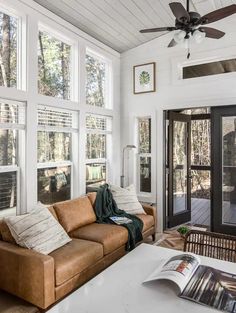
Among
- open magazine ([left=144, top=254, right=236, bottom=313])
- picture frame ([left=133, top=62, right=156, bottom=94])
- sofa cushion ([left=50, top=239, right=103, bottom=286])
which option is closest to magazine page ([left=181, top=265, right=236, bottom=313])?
open magazine ([left=144, top=254, right=236, bottom=313])

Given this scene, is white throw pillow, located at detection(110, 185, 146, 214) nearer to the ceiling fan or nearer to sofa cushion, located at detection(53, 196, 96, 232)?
sofa cushion, located at detection(53, 196, 96, 232)

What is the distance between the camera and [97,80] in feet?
15.6

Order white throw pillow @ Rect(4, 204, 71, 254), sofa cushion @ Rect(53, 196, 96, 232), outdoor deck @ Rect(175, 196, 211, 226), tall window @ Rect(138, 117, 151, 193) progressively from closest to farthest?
white throw pillow @ Rect(4, 204, 71, 254) → sofa cushion @ Rect(53, 196, 96, 232) → tall window @ Rect(138, 117, 151, 193) → outdoor deck @ Rect(175, 196, 211, 226)

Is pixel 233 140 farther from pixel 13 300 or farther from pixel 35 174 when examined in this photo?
pixel 13 300

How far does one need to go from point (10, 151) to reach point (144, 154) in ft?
8.47

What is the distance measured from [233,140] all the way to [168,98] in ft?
4.29

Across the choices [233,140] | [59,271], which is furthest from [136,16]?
[59,271]

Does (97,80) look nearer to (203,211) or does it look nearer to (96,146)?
(96,146)

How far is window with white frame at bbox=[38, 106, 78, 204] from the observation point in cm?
362

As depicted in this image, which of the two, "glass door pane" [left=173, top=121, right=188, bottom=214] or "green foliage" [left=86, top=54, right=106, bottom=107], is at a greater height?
"green foliage" [left=86, top=54, right=106, bottom=107]

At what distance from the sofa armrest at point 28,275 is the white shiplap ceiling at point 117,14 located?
117 inches

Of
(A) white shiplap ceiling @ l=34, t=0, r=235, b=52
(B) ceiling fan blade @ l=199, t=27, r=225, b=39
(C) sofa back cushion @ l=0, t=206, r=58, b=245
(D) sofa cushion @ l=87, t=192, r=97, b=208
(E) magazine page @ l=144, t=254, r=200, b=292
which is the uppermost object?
(A) white shiplap ceiling @ l=34, t=0, r=235, b=52

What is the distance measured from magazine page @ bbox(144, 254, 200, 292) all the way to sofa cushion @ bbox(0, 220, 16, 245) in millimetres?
1650

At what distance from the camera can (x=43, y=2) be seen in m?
3.34
